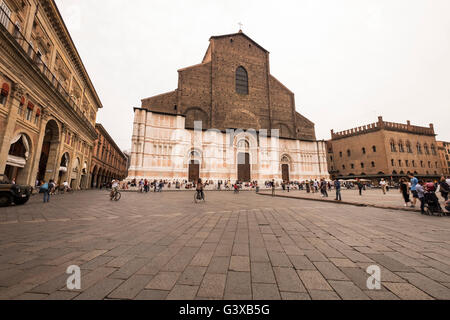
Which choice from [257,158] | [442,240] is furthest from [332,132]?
[442,240]

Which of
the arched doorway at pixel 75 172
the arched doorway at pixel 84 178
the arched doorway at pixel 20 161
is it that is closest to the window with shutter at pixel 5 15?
the arched doorway at pixel 20 161

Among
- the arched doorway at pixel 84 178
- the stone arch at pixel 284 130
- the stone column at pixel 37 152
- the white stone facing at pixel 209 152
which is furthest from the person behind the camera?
the stone arch at pixel 284 130

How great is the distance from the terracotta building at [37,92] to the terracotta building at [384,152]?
49715 mm

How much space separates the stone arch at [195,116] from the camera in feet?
88.1

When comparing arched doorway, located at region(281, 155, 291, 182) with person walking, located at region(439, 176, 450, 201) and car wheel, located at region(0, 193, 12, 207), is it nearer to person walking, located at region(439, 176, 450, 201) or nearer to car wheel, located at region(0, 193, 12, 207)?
person walking, located at region(439, 176, 450, 201)

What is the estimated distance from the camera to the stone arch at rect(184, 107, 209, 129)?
2686 centimetres

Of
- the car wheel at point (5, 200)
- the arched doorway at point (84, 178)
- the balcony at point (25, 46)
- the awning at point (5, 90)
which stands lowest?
the car wheel at point (5, 200)

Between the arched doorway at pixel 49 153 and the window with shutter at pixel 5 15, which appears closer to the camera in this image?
the window with shutter at pixel 5 15

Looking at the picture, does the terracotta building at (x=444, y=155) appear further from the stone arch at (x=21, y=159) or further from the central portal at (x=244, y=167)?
the stone arch at (x=21, y=159)

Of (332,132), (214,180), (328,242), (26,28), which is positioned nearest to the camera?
(328,242)

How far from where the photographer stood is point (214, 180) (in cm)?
2569
